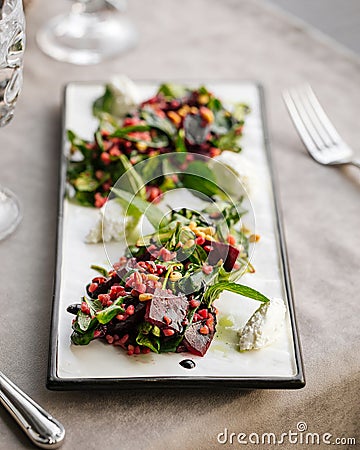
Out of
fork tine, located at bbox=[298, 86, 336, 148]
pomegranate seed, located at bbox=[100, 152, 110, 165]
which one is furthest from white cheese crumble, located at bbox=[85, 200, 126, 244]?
fork tine, located at bbox=[298, 86, 336, 148]

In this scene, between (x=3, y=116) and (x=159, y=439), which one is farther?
(x=3, y=116)

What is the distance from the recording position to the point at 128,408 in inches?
39.8

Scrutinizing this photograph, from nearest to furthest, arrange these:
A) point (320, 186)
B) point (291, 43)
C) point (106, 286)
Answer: point (106, 286) → point (320, 186) → point (291, 43)

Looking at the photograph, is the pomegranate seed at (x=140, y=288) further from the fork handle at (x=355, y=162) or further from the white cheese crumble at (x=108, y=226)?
the fork handle at (x=355, y=162)

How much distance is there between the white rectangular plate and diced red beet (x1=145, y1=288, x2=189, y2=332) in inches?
1.8

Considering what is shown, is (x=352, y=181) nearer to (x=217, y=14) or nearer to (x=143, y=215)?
(x=143, y=215)

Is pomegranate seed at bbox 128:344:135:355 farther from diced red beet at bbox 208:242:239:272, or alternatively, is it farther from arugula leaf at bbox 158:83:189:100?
arugula leaf at bbox 158:83:189:100

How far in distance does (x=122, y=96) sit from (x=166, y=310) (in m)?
0.57

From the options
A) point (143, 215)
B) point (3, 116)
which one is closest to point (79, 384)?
point (143, 215)

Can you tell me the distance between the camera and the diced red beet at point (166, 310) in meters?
1.01

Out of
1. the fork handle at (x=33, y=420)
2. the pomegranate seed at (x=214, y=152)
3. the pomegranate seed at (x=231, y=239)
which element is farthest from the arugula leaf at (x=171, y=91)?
the fork handle at (x=33, y=420)

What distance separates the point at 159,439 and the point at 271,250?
0.36 meters

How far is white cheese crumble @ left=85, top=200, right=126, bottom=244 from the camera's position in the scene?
3.97ft

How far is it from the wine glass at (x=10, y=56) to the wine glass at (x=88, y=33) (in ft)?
1.49
